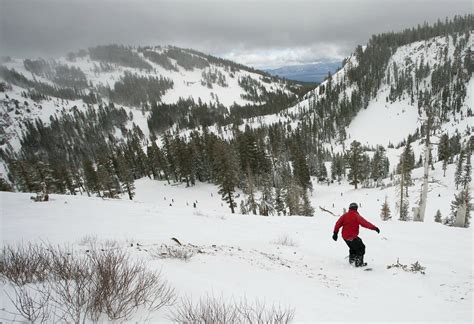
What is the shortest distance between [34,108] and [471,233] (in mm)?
256314

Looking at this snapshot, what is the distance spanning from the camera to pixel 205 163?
59.5 meters

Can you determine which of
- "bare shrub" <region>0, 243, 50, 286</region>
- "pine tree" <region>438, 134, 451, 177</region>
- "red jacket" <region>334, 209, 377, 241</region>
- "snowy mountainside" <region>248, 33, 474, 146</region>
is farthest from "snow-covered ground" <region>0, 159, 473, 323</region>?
"snowy mountainside" <region>248, 33, 474, 146</region>

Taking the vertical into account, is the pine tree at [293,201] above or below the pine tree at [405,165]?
below

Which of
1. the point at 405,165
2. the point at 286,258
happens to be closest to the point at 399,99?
the point at 405,165

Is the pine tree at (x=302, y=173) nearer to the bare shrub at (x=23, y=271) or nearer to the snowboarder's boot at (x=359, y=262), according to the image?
the snowboarder's boot at (x=359, y=262)

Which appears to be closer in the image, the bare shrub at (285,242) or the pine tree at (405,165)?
the bare shrub at (285,242)

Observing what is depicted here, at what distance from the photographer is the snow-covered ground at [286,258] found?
4.39 m

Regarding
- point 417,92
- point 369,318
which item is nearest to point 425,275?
point 369,318

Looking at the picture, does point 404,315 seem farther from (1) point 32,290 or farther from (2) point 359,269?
(1) point 32,290

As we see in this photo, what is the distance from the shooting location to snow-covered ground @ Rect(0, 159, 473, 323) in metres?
4.39

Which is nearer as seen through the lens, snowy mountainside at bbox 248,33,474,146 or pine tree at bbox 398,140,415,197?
pine tree at bbox 398,140,415,197

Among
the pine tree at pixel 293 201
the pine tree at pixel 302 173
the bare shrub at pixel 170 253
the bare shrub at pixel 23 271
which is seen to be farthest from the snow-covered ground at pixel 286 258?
the pine tree at pixel 302 173

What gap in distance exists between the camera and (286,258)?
24.4ft

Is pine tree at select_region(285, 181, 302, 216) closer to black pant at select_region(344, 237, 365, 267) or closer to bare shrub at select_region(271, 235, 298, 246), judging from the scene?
bare shrub at select_region(271, 235, 298, 246)
